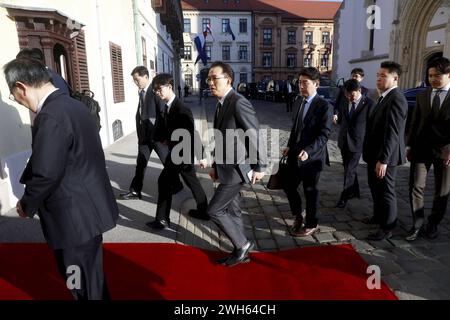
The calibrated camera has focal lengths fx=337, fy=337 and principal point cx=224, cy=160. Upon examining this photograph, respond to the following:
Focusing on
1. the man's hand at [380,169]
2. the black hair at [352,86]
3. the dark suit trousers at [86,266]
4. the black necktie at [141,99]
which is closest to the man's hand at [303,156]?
the man's hand at [380,169]

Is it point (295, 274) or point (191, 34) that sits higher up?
point (191, 34)

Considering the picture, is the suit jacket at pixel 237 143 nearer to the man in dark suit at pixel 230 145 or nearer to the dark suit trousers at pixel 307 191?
the man in dark suit at pixel 230 145

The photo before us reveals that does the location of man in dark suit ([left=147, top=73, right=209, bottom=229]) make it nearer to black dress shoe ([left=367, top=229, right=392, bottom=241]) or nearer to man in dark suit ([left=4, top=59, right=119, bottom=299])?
man in dark suit ([left=4, top=59, right=119, bottom=299])

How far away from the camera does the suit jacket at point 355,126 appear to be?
463 centimetres

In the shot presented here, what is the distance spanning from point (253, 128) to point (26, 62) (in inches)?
68.9

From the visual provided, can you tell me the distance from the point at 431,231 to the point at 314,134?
1740 mm

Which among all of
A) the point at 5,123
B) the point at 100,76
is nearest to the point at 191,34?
the point at 100,76

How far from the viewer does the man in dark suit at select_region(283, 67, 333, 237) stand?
3.63 m

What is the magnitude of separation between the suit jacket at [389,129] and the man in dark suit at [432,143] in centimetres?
29

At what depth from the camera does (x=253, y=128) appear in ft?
9.72

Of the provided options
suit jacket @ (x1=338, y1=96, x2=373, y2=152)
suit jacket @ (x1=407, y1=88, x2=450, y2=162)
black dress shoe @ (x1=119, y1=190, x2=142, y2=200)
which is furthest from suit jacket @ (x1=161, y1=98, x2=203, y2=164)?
suit jacket @ (x1=407, y1=88, x2=450, y2=162)

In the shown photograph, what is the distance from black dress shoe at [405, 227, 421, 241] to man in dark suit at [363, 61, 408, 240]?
192 mm

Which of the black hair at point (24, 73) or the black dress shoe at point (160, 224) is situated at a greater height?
the black hair at point (24, 73)
